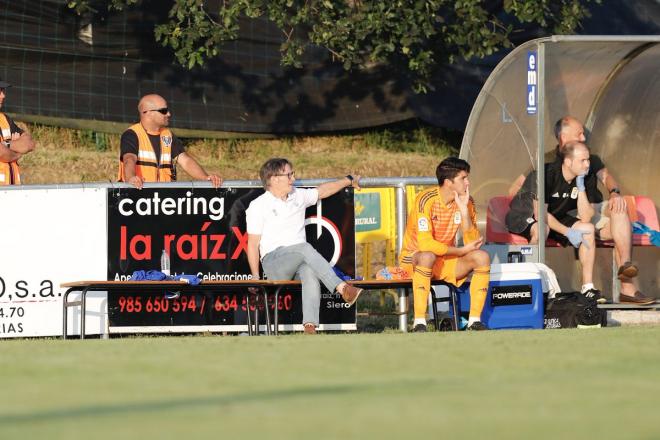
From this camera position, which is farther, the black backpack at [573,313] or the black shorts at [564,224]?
the black shorts at [564,224]

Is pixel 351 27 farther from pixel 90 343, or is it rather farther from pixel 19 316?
pixel 90 343

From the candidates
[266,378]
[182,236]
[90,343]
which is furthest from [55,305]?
[266,378]

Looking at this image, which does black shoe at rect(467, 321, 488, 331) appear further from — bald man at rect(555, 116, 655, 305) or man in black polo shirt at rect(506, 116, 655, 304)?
bald man at rect(555, 116, 655, 305)

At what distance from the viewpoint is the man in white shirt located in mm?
10820

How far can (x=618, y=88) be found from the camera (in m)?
13.4

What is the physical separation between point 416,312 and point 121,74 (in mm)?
8581

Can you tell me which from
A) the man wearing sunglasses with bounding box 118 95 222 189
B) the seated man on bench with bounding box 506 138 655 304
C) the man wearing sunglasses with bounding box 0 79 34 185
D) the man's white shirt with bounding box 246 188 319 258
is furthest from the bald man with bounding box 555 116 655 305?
the man wearing sunglasses with bounding box 0 79 34 185

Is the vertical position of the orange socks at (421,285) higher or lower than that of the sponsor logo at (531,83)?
lower

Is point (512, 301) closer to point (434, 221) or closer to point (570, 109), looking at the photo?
point (434, 221)

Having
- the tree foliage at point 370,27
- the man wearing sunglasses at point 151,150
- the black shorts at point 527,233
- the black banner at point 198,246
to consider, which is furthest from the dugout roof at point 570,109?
the tree foliage at point 370,27

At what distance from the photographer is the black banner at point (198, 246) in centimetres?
1154

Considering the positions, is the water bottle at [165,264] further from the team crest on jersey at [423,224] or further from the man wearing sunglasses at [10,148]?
the team crest on jersey at [423,224]

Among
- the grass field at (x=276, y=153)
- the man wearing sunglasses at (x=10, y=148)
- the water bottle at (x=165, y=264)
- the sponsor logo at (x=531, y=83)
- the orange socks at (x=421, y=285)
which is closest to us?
the orange socks at (x=421, y=285)

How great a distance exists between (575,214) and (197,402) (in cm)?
737
